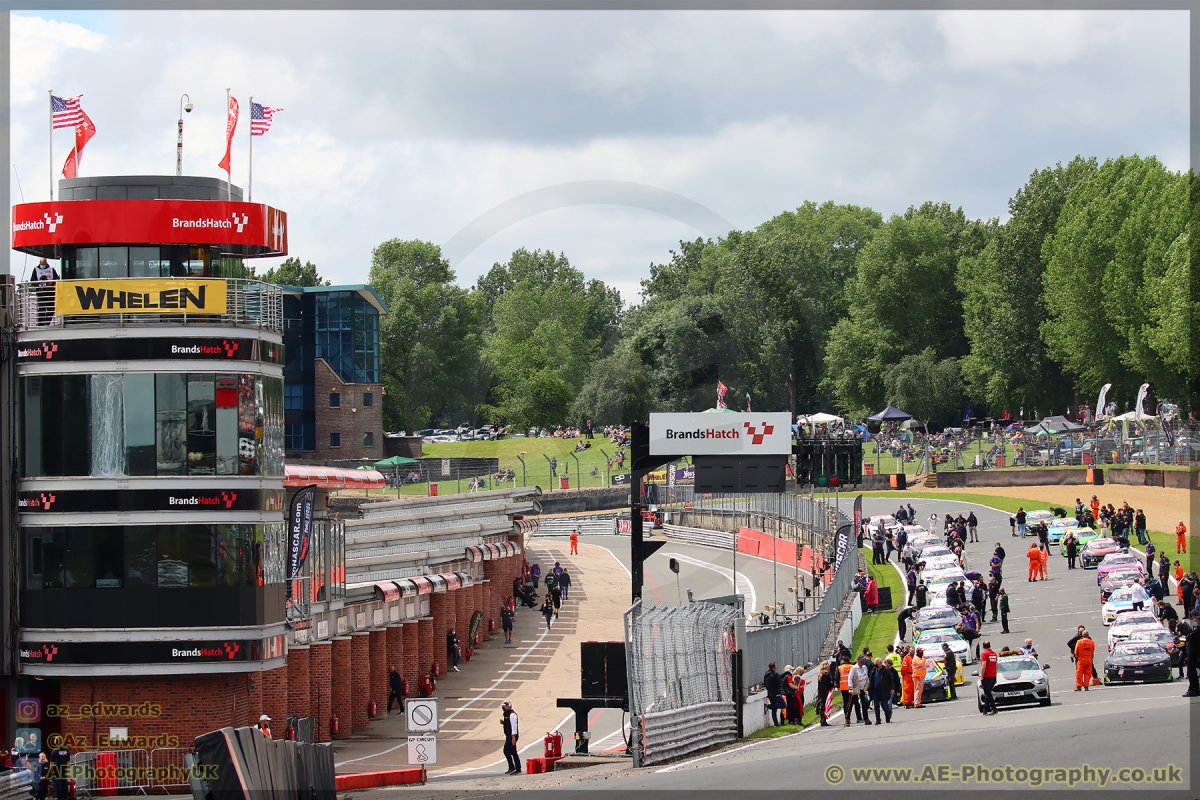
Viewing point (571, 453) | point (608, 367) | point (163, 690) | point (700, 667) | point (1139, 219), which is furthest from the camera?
point (608, 367)

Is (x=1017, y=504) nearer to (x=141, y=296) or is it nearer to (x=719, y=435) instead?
(x=719, y=435)

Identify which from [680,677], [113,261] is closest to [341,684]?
[113,261]

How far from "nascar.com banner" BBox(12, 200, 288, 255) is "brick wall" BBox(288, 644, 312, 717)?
32.5ft

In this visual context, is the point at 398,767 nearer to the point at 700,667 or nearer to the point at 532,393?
the point at 700,667

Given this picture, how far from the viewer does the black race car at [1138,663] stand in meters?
29.4

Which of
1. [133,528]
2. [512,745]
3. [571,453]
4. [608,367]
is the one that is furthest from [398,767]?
[608,367]

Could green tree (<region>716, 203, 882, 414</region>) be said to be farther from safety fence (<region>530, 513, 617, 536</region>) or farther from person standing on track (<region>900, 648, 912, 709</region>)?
person standing on track (<region>900, 648, 912, 709</region>)

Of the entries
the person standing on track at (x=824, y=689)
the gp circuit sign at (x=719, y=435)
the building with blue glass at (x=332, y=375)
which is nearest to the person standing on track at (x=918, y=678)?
the person standing on track at (x=824, y=689)

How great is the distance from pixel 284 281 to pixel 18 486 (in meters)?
94.4

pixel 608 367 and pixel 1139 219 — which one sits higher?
pixel 1139 219

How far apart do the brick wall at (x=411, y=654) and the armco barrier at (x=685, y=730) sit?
16.4 meters

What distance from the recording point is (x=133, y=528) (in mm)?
30438

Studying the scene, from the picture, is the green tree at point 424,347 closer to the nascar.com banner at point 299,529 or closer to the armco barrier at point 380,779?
the nascar.com banner at point 299,529

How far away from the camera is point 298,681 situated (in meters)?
33.4
